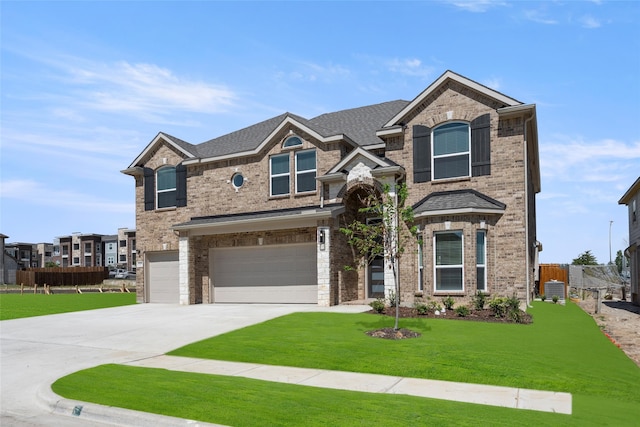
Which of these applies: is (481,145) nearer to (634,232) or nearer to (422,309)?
(422,309)

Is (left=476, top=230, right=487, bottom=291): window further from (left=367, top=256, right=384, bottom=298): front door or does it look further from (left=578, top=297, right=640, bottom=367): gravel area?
(left=367, top=256, right=384, bottom=298): front door

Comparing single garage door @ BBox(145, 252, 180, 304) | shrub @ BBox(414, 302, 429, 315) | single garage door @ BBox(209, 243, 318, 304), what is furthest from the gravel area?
single garage door @ BBox(145, 252, 180, 304)

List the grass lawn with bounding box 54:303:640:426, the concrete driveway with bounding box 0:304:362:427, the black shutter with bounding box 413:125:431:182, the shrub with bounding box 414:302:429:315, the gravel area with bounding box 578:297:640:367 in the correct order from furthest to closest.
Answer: the black shutter with bounding box 413:125:431:182
the shrub with bounding box 414:302:429:315
the gravel area with bounding box 578:297:640:367
the concrete driveway with bounding box 0:304:362:427
the grass lawn with bounding box 54:303:640:426

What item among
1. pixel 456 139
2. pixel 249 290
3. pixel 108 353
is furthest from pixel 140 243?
pixel 456 139

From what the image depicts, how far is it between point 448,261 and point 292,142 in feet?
28.7

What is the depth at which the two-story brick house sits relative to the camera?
1756 centimetres

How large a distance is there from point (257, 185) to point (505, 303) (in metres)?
12.1

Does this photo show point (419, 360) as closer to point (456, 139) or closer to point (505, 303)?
point (505, 303)

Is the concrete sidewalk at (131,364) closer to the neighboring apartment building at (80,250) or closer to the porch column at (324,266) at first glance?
the porch column at (324,266)

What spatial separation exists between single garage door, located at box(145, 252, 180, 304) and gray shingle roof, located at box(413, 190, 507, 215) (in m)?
13.1

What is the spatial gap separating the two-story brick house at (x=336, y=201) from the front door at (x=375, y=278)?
0.05 meters

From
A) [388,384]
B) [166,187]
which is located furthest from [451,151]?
[166,187]

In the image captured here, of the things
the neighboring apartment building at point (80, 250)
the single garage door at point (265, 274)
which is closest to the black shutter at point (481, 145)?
the single garage door at point (265, 274)

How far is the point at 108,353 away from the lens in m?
12.4
